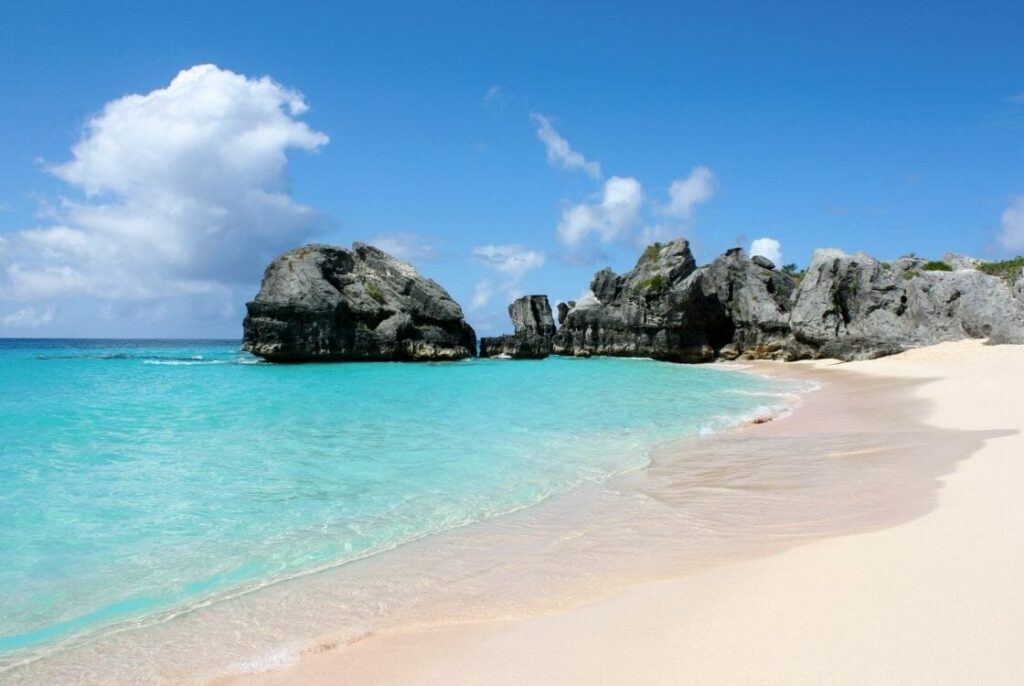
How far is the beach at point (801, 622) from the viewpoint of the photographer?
3189mm

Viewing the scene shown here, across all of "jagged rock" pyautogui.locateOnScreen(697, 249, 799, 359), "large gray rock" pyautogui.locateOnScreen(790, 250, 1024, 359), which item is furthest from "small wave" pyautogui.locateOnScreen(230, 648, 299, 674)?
"jagged rock" pyautogui.locateOnScreen(697, 249, 799, 359)

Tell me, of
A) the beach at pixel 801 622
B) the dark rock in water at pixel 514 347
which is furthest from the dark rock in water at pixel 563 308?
the beach at pixel 801 622

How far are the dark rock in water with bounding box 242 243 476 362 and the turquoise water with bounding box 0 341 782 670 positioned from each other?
2204 centimetres

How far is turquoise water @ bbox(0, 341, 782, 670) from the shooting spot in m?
6.01

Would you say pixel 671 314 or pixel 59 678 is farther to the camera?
pixel 671 314

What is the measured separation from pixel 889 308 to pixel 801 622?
43.4m

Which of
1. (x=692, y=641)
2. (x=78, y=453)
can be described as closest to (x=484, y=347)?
(x=78, y=453)

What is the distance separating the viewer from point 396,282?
172 feet

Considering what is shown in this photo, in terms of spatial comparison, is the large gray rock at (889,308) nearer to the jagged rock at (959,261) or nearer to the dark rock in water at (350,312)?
the jagged rock at (959,261)

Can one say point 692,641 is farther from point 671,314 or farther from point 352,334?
point 671,314

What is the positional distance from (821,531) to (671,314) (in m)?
48.9

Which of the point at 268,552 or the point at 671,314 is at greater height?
the point at 671,314

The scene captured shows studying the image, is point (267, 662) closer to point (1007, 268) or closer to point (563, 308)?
point (1007, 268)

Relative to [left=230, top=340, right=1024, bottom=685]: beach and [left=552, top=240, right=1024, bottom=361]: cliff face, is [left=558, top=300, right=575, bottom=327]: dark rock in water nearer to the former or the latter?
[left=552, top=240, right=1024, bottom=361]: cliff face
